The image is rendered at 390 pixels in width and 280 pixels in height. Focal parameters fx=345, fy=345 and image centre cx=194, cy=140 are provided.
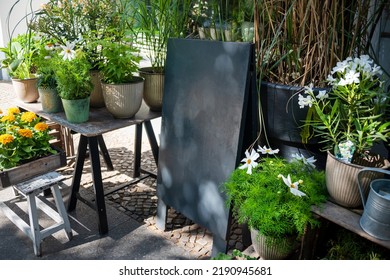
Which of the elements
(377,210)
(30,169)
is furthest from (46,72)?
(377,210)

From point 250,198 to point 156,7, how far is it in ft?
4.32

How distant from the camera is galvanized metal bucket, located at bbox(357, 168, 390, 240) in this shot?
3.96 ft

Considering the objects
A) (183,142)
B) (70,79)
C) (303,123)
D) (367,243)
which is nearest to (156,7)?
(70,79)

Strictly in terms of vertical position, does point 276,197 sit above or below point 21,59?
below

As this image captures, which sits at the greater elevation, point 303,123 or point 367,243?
point 303,123

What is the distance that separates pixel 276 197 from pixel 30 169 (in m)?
1.42

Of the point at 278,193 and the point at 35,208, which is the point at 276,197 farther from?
the point at 35,208

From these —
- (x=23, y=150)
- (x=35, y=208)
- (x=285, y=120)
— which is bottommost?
(x=35, y=208)

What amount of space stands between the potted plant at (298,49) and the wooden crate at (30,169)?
1305 millimetres

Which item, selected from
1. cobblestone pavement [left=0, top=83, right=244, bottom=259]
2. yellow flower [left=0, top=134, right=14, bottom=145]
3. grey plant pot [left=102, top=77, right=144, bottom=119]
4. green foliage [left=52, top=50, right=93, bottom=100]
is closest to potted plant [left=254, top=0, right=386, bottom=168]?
grey plant pot [left=102, top=77, right=144, bottom=119]

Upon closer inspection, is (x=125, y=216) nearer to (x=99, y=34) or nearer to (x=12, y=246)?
(x=12, y=246)

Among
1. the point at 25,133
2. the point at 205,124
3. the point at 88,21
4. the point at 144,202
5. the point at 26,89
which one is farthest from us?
the point at 144,202

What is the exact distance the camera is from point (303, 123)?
1610mm

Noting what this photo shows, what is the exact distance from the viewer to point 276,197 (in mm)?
1531
